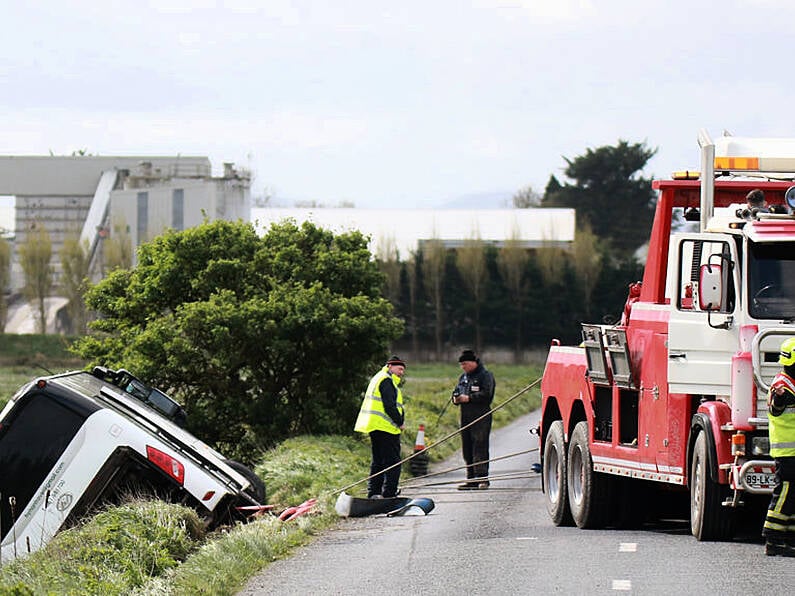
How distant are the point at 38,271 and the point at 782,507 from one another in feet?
246

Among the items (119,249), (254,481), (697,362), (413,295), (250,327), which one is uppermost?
(119,249)

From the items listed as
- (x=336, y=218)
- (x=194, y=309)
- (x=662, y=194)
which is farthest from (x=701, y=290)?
(x=336, y=218)

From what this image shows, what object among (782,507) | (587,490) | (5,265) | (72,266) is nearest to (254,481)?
(587,490)

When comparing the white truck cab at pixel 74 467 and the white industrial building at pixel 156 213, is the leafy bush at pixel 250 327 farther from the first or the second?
the white industrial building at pixel 156 213

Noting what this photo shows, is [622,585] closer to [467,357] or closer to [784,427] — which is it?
[784,427]

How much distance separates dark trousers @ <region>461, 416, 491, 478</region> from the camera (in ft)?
69.5

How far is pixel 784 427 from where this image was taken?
444 inches

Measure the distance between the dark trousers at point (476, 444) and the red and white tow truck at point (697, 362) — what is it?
5.48 meters

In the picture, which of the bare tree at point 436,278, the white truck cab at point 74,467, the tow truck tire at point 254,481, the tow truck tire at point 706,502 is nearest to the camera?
the tow truck tire at point 706,502

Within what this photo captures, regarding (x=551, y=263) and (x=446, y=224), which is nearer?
(x=551, y=263)

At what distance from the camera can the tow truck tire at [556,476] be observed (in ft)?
50.8

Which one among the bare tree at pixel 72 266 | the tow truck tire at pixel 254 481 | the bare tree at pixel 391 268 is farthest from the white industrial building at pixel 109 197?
the tow truck tire at pixel 254 481

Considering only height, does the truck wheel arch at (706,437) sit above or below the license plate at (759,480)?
above

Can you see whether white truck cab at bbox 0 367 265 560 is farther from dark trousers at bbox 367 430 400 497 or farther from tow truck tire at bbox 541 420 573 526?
tow truck tire at bbox 541 420 573 526
